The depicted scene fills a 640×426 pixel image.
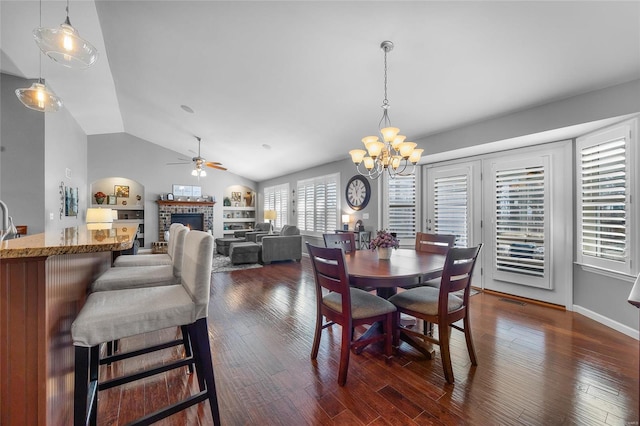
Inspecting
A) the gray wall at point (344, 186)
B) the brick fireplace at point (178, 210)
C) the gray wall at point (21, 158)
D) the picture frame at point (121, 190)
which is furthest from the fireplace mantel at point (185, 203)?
the gray wall at point (21, 158)

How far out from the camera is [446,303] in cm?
190

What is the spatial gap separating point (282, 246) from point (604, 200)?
5.24 meters

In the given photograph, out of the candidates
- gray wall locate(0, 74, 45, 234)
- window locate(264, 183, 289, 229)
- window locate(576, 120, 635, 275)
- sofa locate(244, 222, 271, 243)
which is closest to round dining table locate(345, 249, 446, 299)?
window locate(576, 120, 635, 275)

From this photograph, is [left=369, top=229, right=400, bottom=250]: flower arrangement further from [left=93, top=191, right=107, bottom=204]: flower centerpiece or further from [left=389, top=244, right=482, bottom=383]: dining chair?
[left=93, top=191, right=107, bottom=204]: flower centerpiece

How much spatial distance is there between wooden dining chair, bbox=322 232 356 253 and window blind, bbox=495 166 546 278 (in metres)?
2.33

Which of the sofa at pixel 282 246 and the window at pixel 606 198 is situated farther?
the sofa at pixel 282 246

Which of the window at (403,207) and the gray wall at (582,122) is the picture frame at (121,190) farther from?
the gray wall at (582,122)

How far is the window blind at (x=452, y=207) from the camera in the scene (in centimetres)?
431

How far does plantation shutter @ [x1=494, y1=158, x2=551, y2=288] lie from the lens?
3559 mm

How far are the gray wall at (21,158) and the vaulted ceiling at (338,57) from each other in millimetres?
481

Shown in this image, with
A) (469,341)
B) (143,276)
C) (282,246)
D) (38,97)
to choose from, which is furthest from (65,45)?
(282,246)

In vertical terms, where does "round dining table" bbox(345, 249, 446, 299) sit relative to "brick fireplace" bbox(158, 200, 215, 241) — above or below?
below

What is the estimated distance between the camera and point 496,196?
13.0 ft

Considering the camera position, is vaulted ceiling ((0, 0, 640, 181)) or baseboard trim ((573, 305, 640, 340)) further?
baseboard trim ((573, 305, 640, 340))
